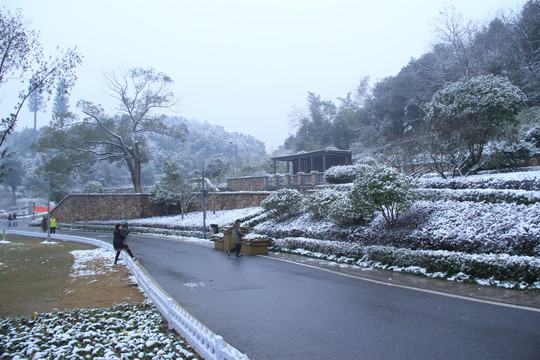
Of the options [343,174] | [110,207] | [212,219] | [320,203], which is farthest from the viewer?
[110,207]

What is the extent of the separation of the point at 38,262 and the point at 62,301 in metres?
8.49

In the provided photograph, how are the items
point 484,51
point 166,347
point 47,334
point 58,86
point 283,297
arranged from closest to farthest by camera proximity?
point 166,347 < point 47,334 < point 283,297 < point 58,86 < point 484,51

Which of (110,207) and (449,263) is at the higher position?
(110,207)

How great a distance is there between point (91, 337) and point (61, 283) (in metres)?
6.35

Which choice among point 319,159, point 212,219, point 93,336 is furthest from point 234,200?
point 93,336

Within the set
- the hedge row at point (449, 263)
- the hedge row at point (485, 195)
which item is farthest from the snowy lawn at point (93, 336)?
the hedge row at point (485, 195)

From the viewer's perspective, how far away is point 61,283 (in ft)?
37.4

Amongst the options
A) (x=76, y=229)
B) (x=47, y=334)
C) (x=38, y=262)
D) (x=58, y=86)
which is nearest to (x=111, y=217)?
(x=76, y=229)

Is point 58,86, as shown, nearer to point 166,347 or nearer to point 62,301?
point 62,301

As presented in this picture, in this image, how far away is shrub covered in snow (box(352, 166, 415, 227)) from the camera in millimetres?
13522

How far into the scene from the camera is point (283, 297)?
8664 millimetres

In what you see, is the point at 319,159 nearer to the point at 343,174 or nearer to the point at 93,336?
the point at 343,174

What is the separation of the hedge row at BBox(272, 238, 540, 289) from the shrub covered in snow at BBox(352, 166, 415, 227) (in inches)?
70.9

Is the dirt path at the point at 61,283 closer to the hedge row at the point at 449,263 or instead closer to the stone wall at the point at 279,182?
the hedge row at the point at 449,263
